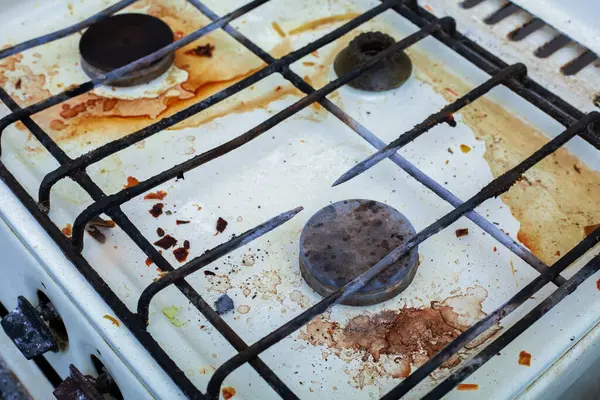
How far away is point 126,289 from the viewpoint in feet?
2.45

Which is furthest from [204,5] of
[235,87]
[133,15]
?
[235,87]

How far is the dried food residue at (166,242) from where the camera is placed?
789mm

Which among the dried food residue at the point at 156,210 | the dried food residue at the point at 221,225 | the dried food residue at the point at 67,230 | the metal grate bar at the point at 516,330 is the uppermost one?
the dried food residue at the point at 67,230

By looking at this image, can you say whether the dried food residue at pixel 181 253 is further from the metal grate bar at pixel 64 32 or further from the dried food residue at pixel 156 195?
the metal grate bar at pixel 64 32

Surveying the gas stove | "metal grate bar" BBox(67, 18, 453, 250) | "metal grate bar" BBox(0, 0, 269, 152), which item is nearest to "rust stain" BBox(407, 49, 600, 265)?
the gas stove

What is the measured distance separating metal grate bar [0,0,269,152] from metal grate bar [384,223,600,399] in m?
0.44

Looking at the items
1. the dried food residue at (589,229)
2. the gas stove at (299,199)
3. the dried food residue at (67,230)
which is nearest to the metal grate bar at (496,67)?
the gas stove at (299,199)

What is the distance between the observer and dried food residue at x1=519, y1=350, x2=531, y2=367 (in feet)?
2.23

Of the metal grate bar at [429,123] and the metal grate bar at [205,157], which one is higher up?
the metal grate bar at [205,157]

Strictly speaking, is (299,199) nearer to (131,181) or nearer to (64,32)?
(131,181)

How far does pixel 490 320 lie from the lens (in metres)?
0.65

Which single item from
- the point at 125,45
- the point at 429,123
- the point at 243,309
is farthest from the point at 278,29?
the point at 243,309

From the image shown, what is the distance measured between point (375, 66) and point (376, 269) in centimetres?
31

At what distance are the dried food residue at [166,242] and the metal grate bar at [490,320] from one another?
269 millimetres
